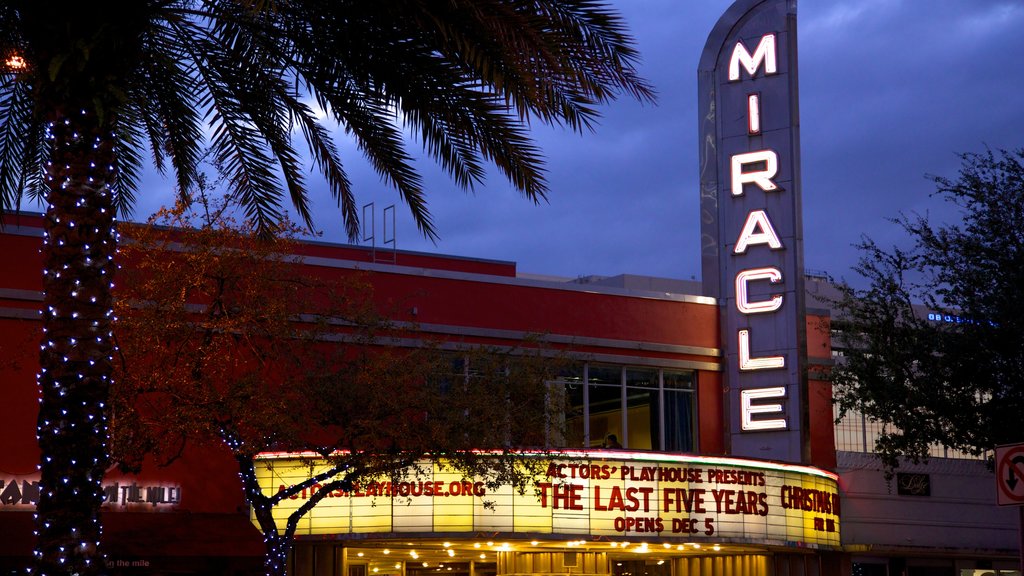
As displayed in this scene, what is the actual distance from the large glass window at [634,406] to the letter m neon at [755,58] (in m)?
6.74

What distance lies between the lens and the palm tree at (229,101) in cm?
1170

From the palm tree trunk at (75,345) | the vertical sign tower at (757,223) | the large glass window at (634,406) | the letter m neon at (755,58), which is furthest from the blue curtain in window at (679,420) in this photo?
the palm tree trunk at (75,345)

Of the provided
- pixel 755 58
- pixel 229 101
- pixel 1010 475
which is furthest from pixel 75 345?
pixel 755 58

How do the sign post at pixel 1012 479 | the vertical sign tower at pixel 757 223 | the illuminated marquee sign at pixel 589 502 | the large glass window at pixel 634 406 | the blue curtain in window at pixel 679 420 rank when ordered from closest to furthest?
the sign post at pixel 1012 479
the illuminated marquee sign at pixel 589 502
the large glass window at pixel 634 406
the vertical sign tower at pixel 757 223
the blue curtain in window at pixel 679 420

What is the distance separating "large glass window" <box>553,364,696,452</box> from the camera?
92.4 feet

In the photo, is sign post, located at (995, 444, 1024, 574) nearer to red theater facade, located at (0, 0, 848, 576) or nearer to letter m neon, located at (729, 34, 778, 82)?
red theater facade, located at (0, 0, 848, 576)

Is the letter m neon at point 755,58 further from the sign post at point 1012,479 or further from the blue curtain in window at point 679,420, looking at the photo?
the sign post at point 1012,479

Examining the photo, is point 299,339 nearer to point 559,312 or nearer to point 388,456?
point 388,456

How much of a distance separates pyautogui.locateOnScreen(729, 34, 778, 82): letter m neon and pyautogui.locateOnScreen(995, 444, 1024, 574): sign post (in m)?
17.7

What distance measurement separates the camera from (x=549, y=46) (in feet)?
40.1

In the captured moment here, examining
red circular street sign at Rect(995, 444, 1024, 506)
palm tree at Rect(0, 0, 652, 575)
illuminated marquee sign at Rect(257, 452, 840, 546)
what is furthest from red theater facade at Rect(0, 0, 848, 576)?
red circular street sign at Rect(995, 444, 1024, 506)

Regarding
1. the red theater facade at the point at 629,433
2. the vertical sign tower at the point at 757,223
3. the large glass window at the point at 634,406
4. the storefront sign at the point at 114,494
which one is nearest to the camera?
the storefront sign at the point at 114,494

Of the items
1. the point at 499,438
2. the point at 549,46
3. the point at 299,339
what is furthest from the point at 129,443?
the point at 549,46

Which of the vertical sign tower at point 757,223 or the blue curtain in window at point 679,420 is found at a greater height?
the vertical sign tower at point 757,223
